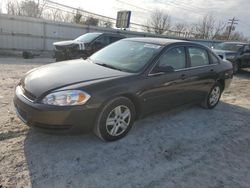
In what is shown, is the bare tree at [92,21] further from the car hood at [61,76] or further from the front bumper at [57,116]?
the front bumper at [57,116]

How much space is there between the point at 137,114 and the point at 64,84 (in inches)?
Result: 50.8


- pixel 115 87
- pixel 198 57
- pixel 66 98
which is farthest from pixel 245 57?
pixel 66 98

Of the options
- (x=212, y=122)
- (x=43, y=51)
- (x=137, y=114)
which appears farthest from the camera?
(x=43, y=51)

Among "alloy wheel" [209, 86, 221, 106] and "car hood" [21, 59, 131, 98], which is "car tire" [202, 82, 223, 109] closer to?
"alloy wheel" [209, 86, 221, 106]

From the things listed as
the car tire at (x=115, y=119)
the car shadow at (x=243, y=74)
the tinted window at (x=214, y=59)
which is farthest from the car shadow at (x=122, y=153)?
the car shadow at (x=243, y=74)

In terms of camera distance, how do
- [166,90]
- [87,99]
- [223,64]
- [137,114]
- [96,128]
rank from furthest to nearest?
[223,64]
[166,90]
[137,114]
[96,128]
[87,99]

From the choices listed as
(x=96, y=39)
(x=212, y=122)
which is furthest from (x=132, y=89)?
(x=96, y=39)

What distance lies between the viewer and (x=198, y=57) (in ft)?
16.8

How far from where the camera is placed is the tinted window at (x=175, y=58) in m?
4.19

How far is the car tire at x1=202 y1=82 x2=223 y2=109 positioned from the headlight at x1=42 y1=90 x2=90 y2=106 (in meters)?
3.36

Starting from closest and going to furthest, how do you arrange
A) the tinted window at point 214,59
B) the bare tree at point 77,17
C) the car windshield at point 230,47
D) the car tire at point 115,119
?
the car tire at point 115,119 → the tinted window at point 214,59 → the car windshield at point 230,47 → the bare tree at point 77,17

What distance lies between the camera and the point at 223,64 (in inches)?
230

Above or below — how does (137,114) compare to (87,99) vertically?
below

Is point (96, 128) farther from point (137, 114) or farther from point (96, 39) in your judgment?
point (96, 39)
